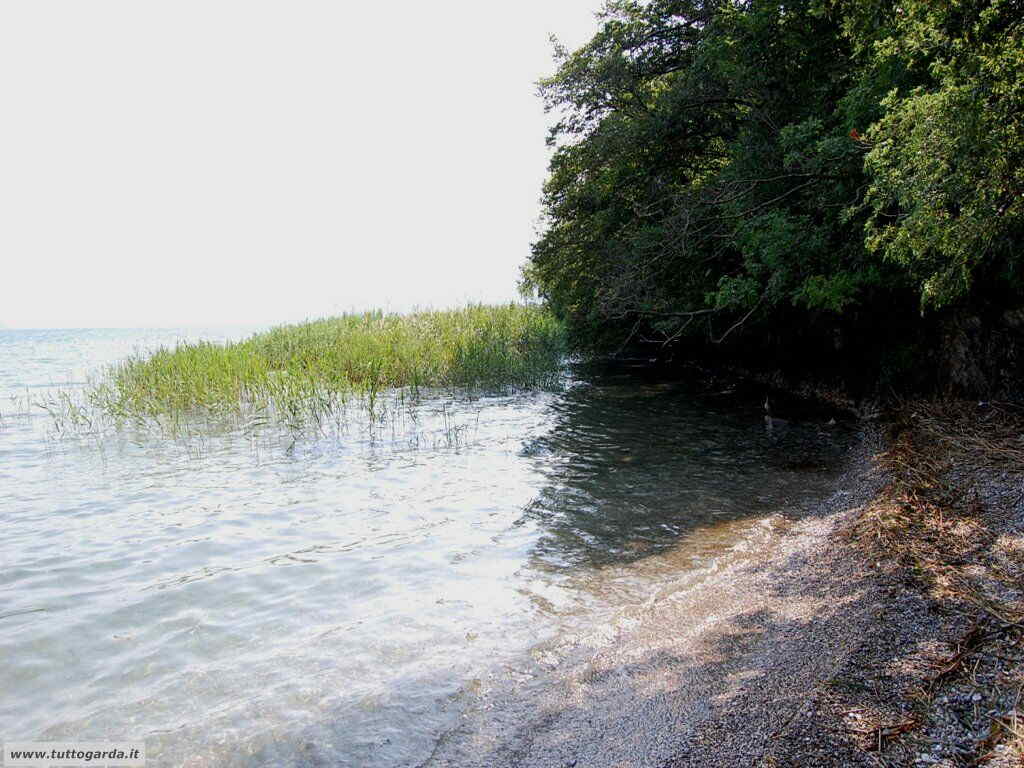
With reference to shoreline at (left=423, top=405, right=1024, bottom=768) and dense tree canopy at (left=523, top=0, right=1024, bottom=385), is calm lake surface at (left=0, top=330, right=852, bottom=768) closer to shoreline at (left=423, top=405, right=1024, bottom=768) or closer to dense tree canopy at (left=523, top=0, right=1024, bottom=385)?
shoreline at (left=423, top=405, right=1024, bottom=768)

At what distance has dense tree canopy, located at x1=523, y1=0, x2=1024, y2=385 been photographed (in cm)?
517

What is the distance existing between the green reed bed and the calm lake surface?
1.17 meters

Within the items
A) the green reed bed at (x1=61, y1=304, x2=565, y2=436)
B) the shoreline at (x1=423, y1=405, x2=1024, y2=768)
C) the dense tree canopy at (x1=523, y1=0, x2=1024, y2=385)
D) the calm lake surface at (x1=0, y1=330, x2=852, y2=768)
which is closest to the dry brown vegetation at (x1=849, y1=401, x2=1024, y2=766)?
the shoreline at (x1=423, y1=405, x2=1024, y2=768)

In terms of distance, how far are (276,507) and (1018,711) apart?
657cm

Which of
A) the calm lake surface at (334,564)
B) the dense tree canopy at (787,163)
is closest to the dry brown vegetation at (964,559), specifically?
the calm lake surface at (334,564)

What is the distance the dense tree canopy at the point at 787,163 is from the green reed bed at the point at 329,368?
288 centimetres

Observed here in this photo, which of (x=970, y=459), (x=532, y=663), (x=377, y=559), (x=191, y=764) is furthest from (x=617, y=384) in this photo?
(x=191, y=764)

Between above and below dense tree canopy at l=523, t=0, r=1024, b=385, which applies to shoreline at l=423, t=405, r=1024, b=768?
below

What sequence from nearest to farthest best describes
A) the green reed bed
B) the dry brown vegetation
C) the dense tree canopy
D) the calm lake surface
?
the dry brown vegetation < the calm lake surface < the dense tree canopy < the green reed bed

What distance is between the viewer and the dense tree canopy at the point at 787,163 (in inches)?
203

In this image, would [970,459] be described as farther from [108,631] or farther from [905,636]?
[108,631]

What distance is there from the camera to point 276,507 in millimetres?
7012

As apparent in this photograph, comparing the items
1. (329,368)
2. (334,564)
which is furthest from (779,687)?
(329,368)

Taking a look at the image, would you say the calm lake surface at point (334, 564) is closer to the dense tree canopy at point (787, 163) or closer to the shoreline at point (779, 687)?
the shoreline at point (779, 687)
